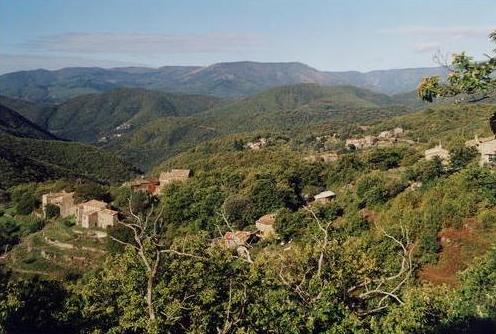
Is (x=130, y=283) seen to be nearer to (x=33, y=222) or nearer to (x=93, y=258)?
(x=93, y=258)

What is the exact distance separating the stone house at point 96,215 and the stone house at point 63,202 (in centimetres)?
335

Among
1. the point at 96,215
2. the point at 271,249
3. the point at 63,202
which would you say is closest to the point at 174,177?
the point at 63,202

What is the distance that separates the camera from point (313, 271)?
45.8 ft

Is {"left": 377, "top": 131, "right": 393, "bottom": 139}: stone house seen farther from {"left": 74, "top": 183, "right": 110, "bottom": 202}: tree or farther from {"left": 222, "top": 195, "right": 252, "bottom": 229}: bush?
{"left": 74, "top": 183, "right": 110, "bottom": 202}: tree

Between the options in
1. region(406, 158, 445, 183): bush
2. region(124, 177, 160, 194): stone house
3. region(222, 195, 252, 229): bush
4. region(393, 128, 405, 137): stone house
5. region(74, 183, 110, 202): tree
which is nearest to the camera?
region(406, 158, 445, 183): bush

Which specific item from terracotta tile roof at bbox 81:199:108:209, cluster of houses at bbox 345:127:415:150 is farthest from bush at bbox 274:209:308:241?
cluster of houses at bbox 345:127:415:150

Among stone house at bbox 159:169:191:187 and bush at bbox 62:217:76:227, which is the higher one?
stone house at bbox 159:169:191:187

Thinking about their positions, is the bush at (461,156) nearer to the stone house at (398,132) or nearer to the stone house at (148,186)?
the stone house at (148,186)

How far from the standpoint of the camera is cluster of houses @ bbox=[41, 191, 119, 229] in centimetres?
5056

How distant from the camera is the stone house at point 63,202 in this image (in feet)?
185

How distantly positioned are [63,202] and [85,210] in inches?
216

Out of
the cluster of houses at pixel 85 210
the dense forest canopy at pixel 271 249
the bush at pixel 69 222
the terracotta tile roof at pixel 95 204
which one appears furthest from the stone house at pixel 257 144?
the bush at pixel 69 222

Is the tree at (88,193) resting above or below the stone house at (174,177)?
above

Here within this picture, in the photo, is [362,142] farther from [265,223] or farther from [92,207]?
[92,207]
